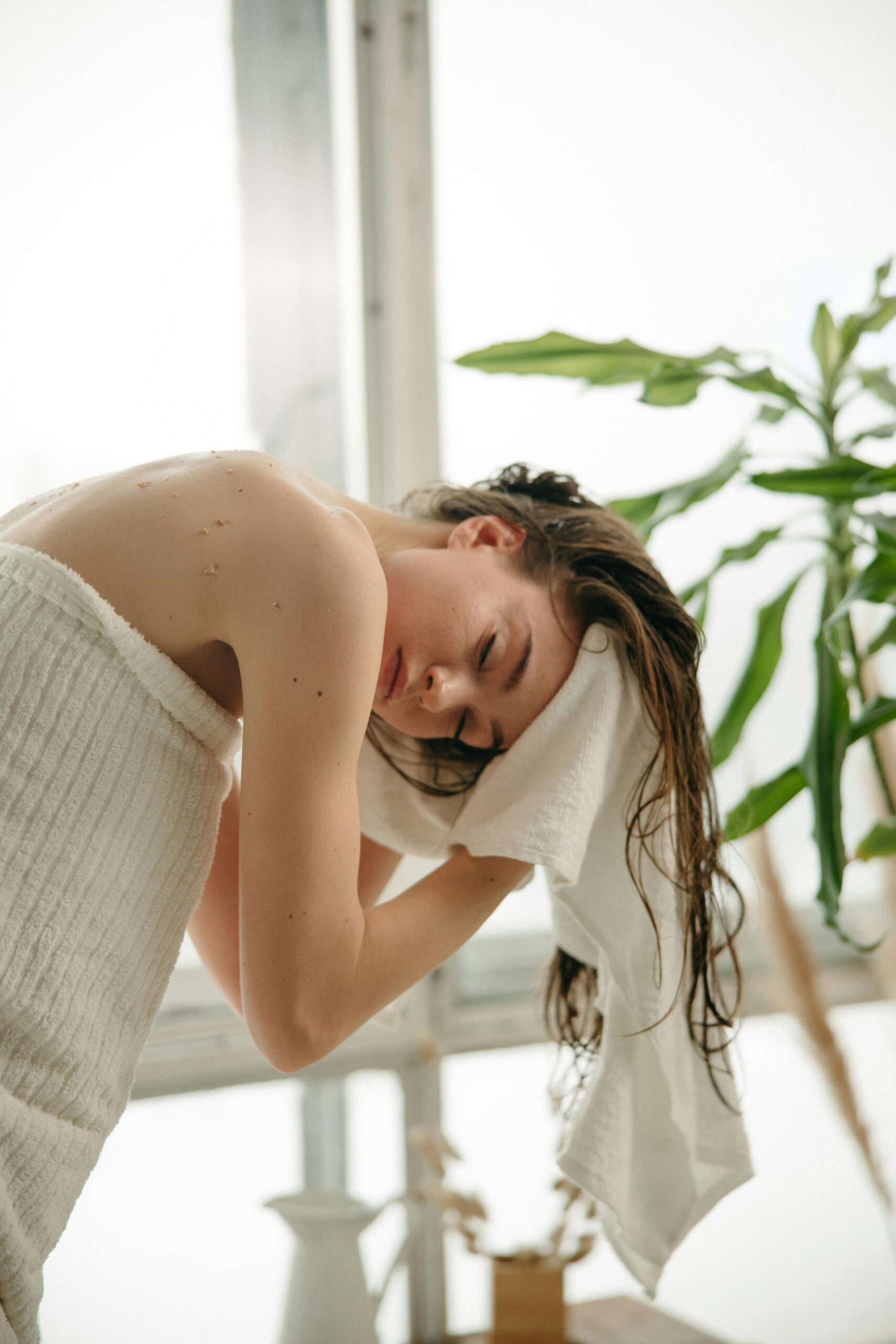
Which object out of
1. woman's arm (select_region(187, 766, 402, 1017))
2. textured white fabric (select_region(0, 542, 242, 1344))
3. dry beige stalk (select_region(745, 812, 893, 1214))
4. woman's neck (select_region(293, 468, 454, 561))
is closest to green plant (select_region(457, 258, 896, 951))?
dry beige stalk (select_region(745, 812, 893, 1214))

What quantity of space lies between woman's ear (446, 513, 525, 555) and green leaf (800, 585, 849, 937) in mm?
427

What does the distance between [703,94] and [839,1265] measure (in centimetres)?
208

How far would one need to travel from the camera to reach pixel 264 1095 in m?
1.73

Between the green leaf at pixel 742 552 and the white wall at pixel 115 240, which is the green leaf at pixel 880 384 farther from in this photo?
the white wall at pixel 115 240

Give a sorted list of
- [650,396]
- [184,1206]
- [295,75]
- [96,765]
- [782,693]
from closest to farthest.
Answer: [96,765] → [650,396] → [184,1206] → [295,75] → [782,693]

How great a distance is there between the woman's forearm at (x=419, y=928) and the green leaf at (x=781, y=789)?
1.26 ft

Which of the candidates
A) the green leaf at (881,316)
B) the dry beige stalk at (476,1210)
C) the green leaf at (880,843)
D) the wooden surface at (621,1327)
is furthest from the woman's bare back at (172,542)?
the wooden surface at (621,1327)

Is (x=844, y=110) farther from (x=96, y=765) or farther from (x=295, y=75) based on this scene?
(x=96, y=765)

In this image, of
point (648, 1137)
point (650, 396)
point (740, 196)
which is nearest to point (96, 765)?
point (648, 1137)

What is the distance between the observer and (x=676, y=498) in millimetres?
1355

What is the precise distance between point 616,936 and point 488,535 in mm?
389

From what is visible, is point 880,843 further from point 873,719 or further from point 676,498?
point 676,498

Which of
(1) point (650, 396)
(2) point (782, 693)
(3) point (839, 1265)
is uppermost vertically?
(1) point (650, 396)

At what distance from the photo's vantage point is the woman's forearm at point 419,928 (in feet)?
2.70
